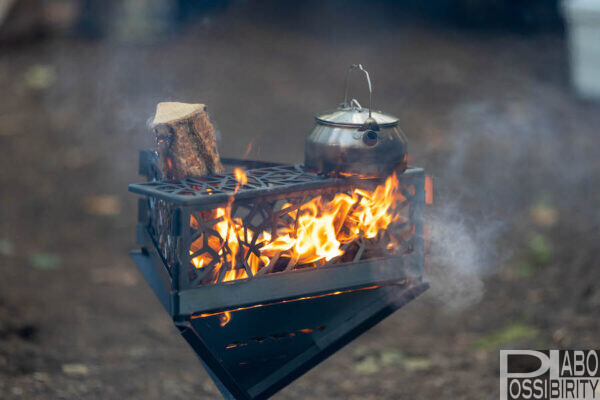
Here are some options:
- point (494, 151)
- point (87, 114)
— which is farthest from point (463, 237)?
point (87, 114)

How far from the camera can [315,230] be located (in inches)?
142

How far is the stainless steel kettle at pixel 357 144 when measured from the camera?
347 cm

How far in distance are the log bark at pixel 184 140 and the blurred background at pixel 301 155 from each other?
3.42 feet

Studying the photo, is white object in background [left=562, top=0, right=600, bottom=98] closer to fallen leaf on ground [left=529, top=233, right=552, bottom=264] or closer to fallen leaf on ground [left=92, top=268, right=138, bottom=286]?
fallen leaf on ground [left=529, top=233, right=552, bottom=264]

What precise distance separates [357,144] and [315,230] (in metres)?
0.51

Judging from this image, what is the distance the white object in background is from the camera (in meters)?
9.86

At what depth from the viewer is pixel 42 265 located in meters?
7.57

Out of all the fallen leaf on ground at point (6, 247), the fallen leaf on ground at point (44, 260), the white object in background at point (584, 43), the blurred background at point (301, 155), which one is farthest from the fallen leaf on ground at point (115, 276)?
the white object in background at point (584, 43)

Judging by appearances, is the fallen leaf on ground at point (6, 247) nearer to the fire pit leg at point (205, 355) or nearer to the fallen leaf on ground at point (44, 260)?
the fallen leaf on ground at point (44, 260)

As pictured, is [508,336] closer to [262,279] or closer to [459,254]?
[459,254]

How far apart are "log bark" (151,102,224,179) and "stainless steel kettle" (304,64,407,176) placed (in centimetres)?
57

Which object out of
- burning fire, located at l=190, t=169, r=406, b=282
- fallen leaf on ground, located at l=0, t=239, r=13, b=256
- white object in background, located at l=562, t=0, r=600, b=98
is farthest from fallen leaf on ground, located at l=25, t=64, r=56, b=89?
burning fire, located at l=190, t=169, r=406, b=282

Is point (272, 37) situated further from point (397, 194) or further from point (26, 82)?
point (397, 194)

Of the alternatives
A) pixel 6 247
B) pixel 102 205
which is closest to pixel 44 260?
pixel 6 247
